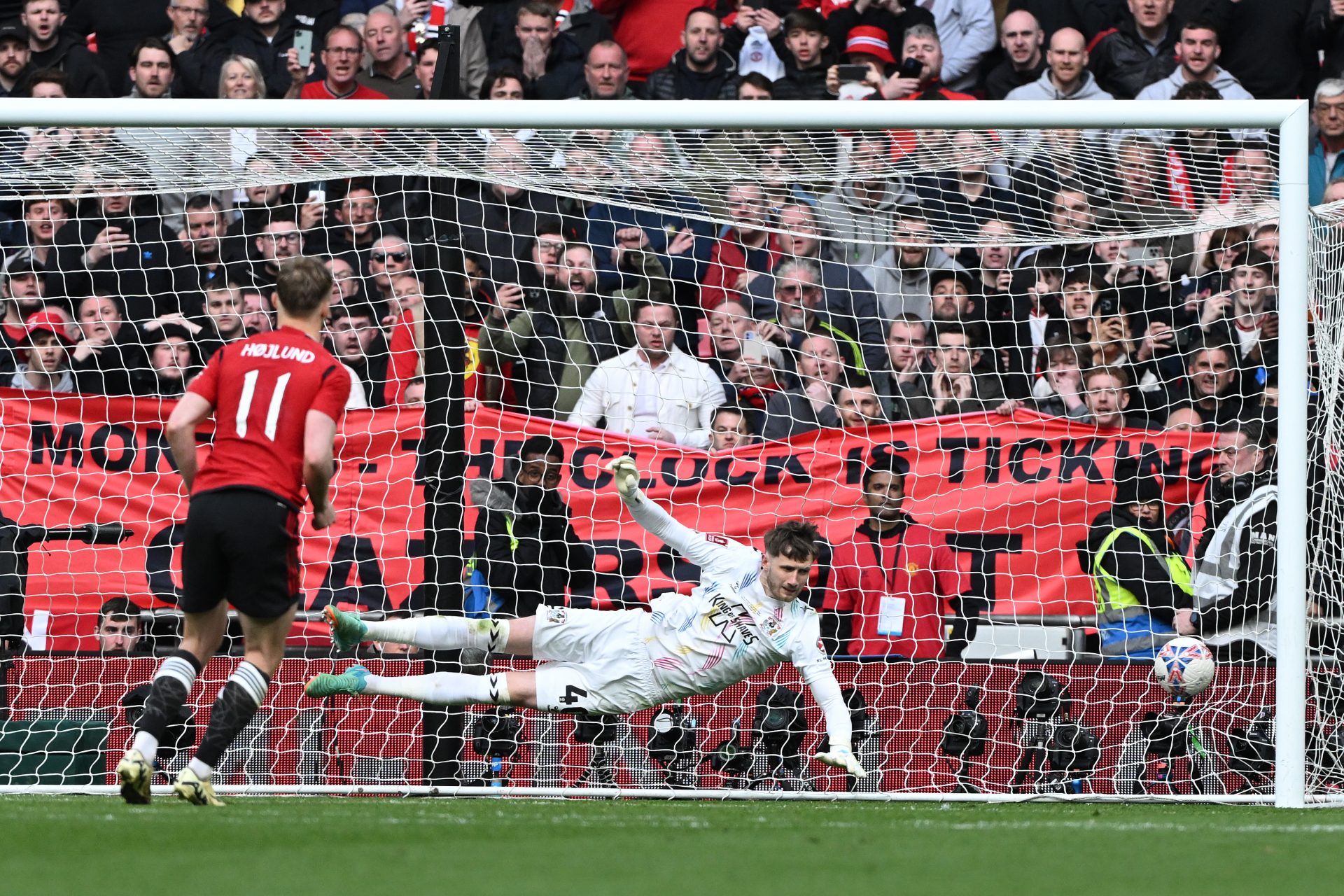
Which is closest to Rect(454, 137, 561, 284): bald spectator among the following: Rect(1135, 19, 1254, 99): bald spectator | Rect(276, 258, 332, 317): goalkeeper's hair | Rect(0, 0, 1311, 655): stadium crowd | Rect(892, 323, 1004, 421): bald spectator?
Rect(0, 0, 1311, 655): stadium crowd

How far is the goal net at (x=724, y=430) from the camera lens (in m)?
7.62

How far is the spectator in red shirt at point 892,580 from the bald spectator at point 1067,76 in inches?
151

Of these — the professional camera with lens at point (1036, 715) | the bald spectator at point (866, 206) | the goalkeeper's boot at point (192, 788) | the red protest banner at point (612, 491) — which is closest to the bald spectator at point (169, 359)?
the red protest banner at point (612, 491)

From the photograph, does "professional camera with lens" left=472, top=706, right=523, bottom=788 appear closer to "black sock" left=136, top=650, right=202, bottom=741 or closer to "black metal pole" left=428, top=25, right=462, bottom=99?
"black sock" left=136, top=650, right=202, bottom=741

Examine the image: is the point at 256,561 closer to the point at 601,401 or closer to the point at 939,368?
the point at 601,401

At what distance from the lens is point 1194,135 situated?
7.66 m

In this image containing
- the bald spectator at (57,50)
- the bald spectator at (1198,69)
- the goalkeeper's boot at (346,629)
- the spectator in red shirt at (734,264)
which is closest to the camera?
the goalkeeper's boot at (346,629)

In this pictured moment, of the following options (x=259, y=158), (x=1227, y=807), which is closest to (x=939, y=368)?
(x=1227, y=807)

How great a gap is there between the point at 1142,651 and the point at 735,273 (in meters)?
2.84

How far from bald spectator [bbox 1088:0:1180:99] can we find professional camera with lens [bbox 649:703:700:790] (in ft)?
18.1

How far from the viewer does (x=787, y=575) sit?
6.99m

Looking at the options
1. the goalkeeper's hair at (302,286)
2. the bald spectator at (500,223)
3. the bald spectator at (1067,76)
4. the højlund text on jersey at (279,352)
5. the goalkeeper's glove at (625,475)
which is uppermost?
the bald spectator at (1067,76)

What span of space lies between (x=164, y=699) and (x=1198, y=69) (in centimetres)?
799

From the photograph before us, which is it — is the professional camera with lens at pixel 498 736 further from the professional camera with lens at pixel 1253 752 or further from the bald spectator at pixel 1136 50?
the bald spectator at pixel 1136 50
